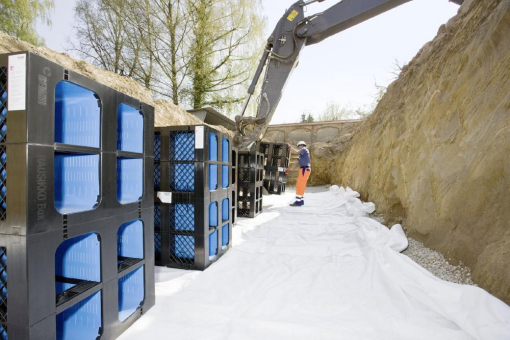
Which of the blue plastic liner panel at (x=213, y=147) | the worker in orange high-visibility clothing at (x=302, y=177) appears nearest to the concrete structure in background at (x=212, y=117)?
the worker in orange high-visibility clothing at (x=302, y=177)

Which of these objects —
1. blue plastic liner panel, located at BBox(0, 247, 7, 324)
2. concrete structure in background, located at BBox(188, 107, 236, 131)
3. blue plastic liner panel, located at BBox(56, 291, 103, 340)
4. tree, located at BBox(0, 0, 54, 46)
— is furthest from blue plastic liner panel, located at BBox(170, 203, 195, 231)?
tree, located at BBox(0, 0, 54, 46)

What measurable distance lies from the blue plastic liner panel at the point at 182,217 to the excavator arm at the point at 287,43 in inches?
165

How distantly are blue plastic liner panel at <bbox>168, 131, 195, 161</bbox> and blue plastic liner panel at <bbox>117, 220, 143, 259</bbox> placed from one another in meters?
1.04

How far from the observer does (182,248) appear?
2928 millimetres

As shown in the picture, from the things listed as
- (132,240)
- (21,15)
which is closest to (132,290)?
(132,240)

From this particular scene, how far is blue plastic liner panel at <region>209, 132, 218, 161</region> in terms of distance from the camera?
9.73 feet

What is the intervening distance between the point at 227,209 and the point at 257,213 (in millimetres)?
2557

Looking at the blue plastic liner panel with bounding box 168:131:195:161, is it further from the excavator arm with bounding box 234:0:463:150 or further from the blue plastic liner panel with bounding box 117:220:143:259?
the excavator arm with bounding box 234:0:463:150

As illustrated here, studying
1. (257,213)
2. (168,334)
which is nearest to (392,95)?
(257,213)

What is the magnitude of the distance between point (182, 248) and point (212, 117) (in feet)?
29.1

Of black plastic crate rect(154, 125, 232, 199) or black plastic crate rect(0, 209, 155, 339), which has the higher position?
black plastic crate rect(154, 125, 232, 199)

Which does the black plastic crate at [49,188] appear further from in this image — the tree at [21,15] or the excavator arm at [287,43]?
the tree at [21,15]

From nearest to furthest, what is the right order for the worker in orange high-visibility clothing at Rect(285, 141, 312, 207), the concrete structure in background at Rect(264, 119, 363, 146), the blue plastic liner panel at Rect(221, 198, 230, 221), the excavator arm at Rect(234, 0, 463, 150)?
the blue plastic liner panel at Rect(221, 198, 230, 221), the excavator arm at Rect(234, 0, 463, 150), the worker in orange high-visibility clothing at Rect(285, 141, 312, 207), the concrete structure in background at Rect(264, 119, 363, 146)

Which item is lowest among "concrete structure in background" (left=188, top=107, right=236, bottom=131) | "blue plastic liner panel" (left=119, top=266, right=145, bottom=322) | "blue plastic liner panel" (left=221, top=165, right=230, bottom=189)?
"blue plastic liner panel" (left=119, top=266, right=145, bottom=322)
